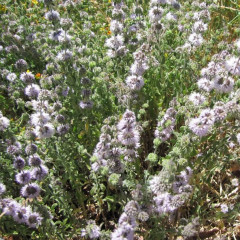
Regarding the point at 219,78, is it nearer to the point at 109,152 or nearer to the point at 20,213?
the point at 109,152

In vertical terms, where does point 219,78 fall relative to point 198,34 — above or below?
below

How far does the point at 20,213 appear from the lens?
260 centimetres

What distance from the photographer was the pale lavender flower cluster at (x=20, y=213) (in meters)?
2.55

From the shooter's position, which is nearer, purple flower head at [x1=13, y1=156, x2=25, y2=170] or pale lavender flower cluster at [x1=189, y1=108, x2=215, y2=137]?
pale lavender flower cluster at [x1=189, y1=108, x2=215, y2=137]

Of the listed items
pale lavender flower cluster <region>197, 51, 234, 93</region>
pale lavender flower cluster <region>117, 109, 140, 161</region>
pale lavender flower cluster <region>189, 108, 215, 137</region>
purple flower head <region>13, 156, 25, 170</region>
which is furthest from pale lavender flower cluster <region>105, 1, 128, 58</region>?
purple flower head <region>13, 156, 25, 170</region>

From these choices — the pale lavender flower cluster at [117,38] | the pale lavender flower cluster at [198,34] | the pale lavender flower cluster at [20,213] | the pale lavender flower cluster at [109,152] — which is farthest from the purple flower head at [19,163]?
the pale lavender flower cluster at [198,34]

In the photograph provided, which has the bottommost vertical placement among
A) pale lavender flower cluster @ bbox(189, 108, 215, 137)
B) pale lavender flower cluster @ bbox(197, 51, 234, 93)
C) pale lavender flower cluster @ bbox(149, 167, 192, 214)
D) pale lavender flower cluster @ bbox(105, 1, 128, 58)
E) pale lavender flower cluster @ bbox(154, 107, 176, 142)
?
pale lavender flower cluster @ bbox(149, 167, 192, 214)

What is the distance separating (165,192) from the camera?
233 cm

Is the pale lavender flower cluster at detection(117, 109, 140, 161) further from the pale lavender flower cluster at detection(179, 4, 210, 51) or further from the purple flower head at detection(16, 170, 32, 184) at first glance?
the pale lavender flower cluster at detection(179, 4, 210, 51)

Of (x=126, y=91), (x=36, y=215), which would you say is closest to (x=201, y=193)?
(x=126, y=91)

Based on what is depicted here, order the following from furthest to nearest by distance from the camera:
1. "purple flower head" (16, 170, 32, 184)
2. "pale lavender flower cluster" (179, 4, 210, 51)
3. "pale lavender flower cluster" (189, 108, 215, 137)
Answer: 1. "pale lavender flower cluster" (179, 4, 210, 51)
2. "purple flower head" (16, 170, 32, 184)
3. "pale lavender flower cluster" (189, 108, 215, 137)

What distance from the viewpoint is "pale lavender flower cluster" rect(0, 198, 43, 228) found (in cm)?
255

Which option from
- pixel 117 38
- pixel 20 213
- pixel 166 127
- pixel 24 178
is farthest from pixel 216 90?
pixel 20 213

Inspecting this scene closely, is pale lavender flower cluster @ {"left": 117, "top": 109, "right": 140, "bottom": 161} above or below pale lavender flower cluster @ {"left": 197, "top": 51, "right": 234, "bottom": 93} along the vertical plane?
below
